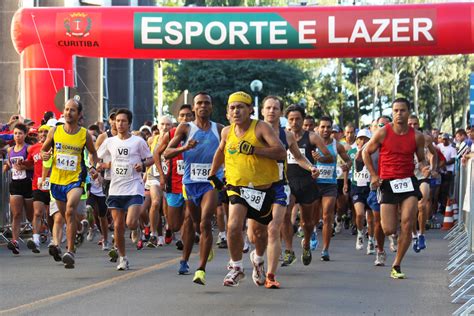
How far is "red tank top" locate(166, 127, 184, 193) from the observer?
48.0 feet

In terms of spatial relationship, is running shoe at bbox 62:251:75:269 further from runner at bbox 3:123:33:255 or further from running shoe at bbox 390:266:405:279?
runner at bbox 3:123:33:255

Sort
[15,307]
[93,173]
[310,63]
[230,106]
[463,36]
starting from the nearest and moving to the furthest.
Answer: [15,307] < [230,106] < [93,173] < [463,36] < [310,63]

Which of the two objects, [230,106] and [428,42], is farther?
[428,42]

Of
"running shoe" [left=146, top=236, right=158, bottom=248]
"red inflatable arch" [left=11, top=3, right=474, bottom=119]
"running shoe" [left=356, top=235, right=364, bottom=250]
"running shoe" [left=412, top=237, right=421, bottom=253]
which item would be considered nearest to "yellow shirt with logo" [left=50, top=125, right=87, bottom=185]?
"running shoe" [left=146, top=236, right=158, bottom=248]

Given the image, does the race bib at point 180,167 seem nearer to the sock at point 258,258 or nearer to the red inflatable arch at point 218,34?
the sock at point 258,258

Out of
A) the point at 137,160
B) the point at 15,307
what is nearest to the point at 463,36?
the point at 137,160

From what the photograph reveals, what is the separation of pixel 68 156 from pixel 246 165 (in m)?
3.19

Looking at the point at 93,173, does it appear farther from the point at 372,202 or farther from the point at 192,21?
the point at 192,21

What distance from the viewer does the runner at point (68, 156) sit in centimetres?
1380

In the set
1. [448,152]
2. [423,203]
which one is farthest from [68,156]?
[448,152]

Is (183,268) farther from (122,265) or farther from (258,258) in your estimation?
(258,258)

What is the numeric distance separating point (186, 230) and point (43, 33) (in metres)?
12.2

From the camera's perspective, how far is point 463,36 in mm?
23344

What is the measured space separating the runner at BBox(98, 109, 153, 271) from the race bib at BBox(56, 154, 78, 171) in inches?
21.3
